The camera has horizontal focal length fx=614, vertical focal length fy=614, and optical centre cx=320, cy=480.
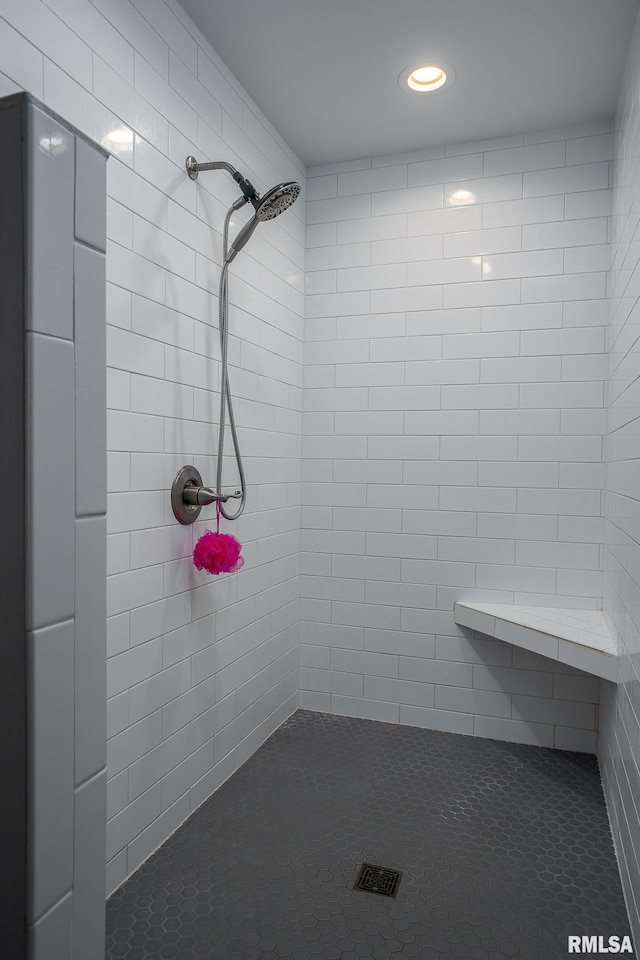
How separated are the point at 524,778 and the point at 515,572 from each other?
29.8 inches

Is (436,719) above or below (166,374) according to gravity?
below

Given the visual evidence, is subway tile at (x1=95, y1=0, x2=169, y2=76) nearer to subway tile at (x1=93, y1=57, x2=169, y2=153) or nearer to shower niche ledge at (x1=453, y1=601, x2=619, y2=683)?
subway tile at (x1=93, y1=57, x2=169, y2=153)

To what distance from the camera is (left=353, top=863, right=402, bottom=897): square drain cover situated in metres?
1.60

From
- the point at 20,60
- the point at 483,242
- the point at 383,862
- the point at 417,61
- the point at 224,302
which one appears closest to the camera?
the point at 20,60

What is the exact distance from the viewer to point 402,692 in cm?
265

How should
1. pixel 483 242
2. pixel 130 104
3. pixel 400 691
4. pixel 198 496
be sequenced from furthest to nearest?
pixel 400 691 < pixel 483 242 < pixel 198 496 < pixel 130 104

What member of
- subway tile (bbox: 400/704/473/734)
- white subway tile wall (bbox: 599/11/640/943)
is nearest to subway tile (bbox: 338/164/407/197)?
white subway tile wall (bbox: 599/11/640/943)

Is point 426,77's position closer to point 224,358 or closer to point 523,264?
point 523,264

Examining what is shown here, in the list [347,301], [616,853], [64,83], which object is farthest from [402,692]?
[64,83]

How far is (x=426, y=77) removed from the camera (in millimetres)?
2160

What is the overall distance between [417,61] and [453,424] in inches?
51.3

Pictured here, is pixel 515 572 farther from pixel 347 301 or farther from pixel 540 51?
pixel 540 51

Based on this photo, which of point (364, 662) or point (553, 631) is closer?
point (553, 631)

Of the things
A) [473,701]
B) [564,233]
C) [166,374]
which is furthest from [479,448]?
[166,374]
